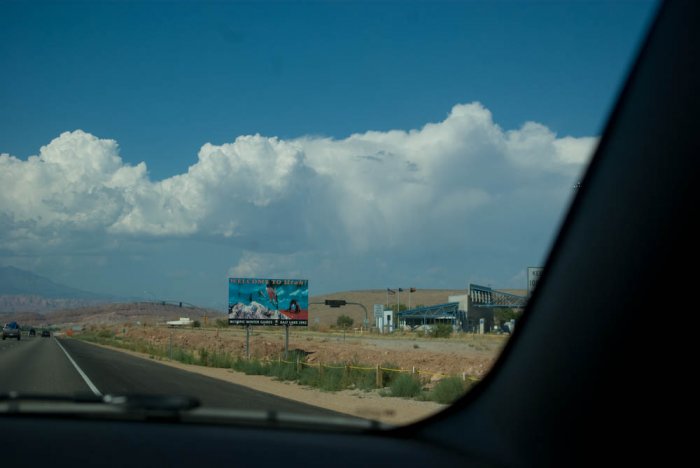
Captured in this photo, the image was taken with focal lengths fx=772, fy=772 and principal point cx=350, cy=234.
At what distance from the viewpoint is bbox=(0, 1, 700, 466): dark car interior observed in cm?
324

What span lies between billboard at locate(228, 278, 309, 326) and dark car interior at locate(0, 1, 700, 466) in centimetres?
4265

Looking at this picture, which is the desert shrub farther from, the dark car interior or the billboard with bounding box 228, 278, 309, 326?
the billboard with bounding box 228, 278, 309, 326

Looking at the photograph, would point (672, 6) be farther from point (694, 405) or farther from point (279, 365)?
point (279, 365)

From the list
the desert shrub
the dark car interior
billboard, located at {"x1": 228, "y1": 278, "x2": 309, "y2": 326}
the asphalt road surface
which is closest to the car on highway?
billboard, located at {"x1": 228, "y1": 278, "x2": 309, "y2": 326}

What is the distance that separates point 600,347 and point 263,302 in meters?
44.5

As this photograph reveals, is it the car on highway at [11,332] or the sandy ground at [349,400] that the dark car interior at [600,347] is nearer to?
the sandy ground at [349,400]

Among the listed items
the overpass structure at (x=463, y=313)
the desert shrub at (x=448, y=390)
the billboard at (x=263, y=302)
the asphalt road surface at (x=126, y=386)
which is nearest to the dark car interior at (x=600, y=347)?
A: the asphalt road surface at (x=126, y=386)

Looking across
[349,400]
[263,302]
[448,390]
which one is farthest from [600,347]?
[263,302]

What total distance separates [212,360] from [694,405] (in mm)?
39840

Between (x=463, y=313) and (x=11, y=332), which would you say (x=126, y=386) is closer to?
(x=11, y=332)

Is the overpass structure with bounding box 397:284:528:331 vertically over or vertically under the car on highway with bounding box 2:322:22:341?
over

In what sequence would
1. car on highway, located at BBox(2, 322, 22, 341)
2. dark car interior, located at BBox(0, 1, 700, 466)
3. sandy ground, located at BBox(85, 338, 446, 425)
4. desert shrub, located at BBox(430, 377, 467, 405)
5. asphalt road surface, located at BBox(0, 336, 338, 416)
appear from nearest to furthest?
dark car interior, located at BBox(0, 1, 700, 466) → sandy ground, located at BBox(85, 338, 446, 425) → desert shrub, located at BBox(430, 377, 467, 405) → asphalt road surface, located at BBox(0, 336, 338, 416) → car on highway, located at BBox(2, 322, 22, 341)

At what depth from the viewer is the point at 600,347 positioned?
359 centimetres

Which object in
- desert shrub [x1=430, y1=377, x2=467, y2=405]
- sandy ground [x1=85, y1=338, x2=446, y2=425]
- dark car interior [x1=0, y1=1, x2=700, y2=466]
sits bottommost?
sandy ground [x1=85, y1=338, x2=446, y2=425]
